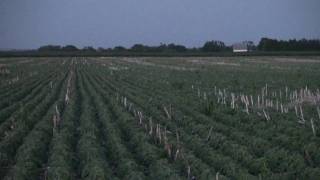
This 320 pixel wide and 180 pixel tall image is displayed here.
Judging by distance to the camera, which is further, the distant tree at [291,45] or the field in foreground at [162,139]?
the distant tree at [291,45]

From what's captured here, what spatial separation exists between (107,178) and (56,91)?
19389 millimetres

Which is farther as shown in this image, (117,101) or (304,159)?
(117,101)

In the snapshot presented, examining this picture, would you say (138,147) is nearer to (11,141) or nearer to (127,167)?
(127,167)

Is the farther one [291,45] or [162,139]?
[291,45]

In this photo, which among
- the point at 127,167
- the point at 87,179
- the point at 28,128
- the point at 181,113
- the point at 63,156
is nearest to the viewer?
the point at 87,179

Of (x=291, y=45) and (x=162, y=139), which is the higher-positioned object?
(x=162, y=139)

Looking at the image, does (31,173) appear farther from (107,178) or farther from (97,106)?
(97,106)

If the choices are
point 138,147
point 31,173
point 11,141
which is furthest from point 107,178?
point 11,141

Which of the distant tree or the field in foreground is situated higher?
the field in foreground

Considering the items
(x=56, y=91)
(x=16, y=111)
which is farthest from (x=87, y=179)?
(x=56, y=91)

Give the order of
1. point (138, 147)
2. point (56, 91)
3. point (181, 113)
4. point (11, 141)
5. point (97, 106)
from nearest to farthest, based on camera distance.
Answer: point (138, 147) < point (11, 141) < point (181, 113) < point (97, 106) < point (56, 91)

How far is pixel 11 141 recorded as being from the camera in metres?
15.5

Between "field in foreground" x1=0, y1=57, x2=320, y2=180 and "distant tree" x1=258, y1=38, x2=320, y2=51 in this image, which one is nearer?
"field in foreground" x1=0, y1=57, x2=320, y2=180

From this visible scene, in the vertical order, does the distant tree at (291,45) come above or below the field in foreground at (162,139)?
below
